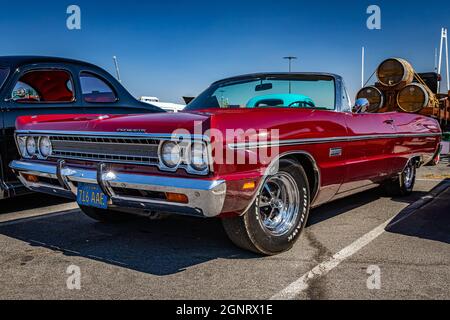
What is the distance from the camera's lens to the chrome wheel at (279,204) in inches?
130

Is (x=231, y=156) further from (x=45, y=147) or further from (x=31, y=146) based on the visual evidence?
(x=31, y=146)

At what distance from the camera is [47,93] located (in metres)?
5.30

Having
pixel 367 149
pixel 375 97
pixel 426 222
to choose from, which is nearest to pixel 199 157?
pixel 367 149

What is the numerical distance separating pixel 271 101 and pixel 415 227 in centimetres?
173

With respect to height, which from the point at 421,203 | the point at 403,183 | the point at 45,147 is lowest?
the point at 421,203

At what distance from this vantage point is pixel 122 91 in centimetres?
611

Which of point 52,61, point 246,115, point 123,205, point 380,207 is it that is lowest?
point 380,207

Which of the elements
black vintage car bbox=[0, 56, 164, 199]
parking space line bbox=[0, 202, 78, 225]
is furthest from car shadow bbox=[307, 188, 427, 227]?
black vintage car bbox=[0, 56, 164, 199]

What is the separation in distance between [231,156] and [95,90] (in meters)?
3.53

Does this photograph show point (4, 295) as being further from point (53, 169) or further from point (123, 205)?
point (53, 169)

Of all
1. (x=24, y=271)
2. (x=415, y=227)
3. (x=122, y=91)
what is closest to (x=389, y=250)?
(x=415, y=227)

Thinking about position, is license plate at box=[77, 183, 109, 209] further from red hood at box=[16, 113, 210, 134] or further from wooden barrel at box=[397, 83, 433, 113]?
wooden barrel at box=[397, 83, 433, 113]

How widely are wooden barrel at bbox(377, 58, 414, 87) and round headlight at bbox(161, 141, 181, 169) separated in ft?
34.3

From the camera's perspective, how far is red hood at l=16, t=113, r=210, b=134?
276 cm
